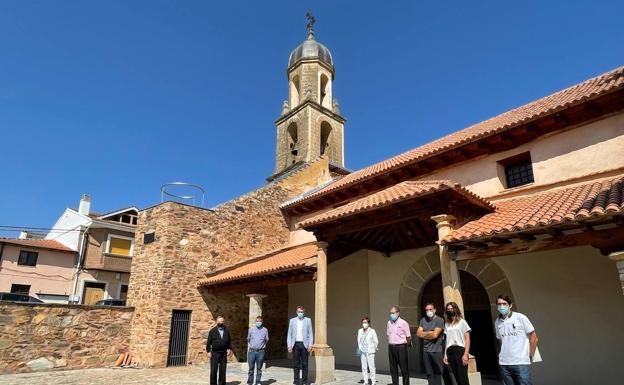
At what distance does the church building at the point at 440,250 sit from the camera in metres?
6.72

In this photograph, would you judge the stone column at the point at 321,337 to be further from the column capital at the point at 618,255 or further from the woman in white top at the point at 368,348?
the column capital at the point at 618,255

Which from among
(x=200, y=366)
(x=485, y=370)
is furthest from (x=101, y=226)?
(x=485, y=370)

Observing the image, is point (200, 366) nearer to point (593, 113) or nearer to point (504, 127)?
point (504, 127)

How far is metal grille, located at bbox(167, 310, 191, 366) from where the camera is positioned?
11445mm

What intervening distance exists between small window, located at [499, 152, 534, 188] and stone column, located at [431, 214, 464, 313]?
123 inches

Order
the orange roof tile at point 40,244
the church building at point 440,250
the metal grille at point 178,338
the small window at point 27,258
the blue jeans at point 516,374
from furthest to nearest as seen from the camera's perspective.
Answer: the small window at point 27,258
the orange roof tile at point 40,244
the metal grille at point 178,338
the church building at point 440,250
the blue jeans at point 516,374

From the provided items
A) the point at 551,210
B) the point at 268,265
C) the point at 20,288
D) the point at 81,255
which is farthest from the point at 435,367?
the point at 20,288

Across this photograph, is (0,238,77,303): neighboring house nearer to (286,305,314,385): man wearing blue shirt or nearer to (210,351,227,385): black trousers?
(210,351,227,385): black trousers

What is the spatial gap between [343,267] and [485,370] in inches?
191

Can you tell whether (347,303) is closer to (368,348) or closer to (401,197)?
(368,348)

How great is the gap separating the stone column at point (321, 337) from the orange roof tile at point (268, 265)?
431mm

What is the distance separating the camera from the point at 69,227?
24.0m

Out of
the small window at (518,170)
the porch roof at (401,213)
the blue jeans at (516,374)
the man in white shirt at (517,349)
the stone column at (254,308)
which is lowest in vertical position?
the blue jeans at (516,374)

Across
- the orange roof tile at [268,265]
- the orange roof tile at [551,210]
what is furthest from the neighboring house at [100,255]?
the orange roof tile at [551,210]
